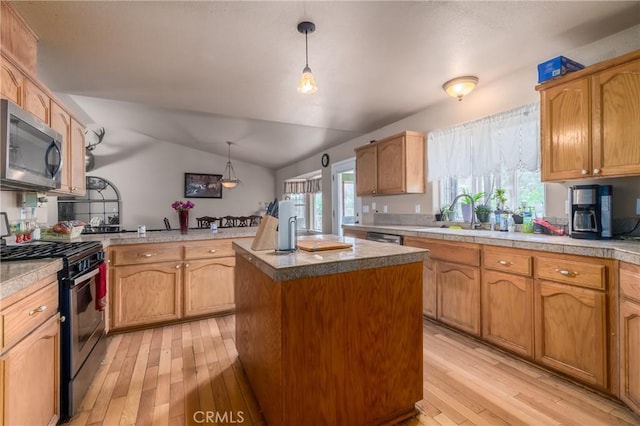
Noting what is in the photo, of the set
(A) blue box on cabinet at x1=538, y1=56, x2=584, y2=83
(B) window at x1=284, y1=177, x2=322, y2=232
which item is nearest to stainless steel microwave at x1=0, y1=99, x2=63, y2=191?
(A) blue box on cabinet at x1=538, y1=56, x2=584, y2=83

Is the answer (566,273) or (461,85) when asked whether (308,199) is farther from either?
(566,273)

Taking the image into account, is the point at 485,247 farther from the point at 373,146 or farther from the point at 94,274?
the point at 94,274

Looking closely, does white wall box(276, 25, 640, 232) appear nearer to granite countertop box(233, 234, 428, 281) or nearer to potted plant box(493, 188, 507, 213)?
potted plant box(493, 188, 507, 213)

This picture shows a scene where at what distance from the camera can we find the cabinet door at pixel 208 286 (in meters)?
2.92

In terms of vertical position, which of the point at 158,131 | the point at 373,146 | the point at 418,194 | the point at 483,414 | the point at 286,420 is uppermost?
the point at 158,131

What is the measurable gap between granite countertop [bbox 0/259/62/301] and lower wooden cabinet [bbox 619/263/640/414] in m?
2.82

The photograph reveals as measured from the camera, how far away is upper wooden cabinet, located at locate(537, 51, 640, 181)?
1823mm

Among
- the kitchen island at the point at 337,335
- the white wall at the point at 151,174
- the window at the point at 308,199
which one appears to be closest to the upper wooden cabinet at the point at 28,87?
the kitchen island at the point at 337,335

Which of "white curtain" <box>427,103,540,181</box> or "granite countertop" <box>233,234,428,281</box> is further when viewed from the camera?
"white curtain" <box>427,103,540,181</box>

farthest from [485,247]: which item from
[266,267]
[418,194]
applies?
[266,267]

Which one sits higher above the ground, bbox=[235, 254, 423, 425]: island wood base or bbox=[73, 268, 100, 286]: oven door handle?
bbox=[73, 268, 100, 286]: oven door handle

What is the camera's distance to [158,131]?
6555 mm

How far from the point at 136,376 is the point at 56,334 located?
28.4 inches

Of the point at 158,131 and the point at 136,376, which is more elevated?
the point at 158,131
